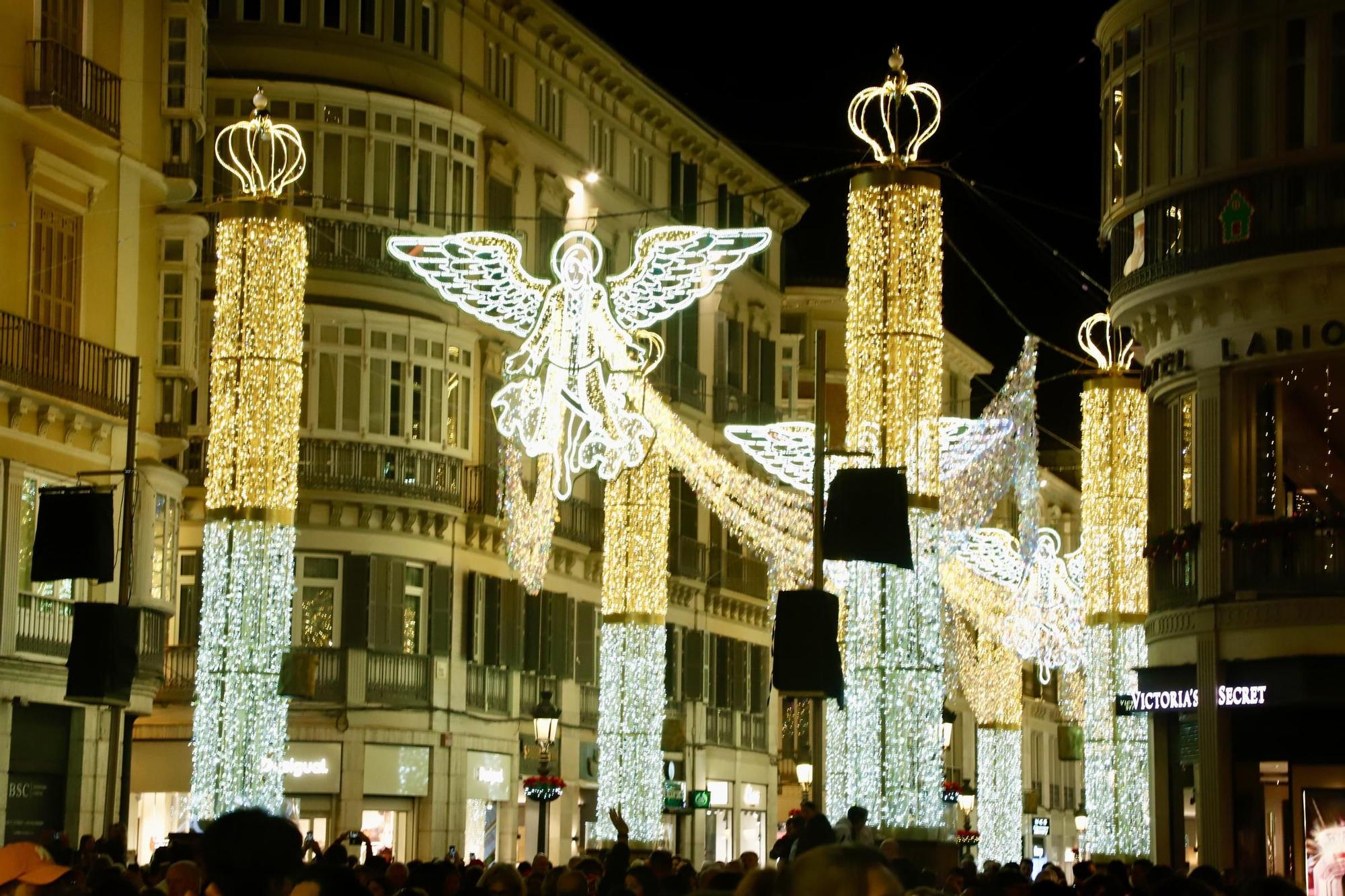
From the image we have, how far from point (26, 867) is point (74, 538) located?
58.3ft

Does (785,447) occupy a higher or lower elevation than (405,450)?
lower

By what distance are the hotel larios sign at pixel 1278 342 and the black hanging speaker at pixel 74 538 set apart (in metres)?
12.2

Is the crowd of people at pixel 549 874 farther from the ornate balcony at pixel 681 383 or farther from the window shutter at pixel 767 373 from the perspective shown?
the window shutter at pixel 767 373

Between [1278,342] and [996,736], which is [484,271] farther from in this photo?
[996,736]

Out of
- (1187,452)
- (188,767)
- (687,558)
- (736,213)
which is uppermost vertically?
(736,213)

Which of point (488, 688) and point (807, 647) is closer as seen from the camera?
point (807, 647)

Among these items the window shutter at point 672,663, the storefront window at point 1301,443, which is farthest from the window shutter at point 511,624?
the storefront window at point 1301,443

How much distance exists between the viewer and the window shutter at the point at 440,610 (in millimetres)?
43750

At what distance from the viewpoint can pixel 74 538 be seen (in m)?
26.9

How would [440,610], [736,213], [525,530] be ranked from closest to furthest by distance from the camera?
1. [525,530]
2. [440,610]
3. [736,213]

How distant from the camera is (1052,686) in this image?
95125 mm

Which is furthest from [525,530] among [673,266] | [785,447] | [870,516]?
[870,516]

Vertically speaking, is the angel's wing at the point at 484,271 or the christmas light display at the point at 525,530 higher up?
the angel's wing at the point at 484,271

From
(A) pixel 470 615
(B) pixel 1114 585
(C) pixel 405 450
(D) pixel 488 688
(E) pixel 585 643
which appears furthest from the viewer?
(E) pixel 585 643
